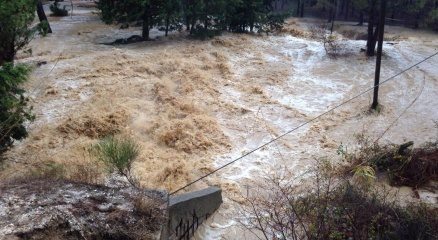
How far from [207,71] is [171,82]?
2059 millimetres

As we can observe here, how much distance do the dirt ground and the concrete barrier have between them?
0.96 ft

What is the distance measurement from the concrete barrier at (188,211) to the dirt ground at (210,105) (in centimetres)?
29

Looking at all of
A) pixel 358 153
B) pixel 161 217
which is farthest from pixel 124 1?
pixel 161 217

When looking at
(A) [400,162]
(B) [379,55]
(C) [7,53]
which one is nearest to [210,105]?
(B) [379,55]

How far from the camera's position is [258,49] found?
64.4ft

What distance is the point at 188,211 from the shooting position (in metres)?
6.45

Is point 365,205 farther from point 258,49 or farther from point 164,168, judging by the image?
point 258,49

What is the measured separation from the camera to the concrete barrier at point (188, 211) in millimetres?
5879

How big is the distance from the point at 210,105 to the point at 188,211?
22.3 ft

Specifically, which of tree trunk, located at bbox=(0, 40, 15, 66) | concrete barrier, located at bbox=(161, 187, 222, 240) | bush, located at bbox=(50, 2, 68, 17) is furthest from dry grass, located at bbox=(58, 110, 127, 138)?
bush, located at bbox=(50, 2, 68, 17)

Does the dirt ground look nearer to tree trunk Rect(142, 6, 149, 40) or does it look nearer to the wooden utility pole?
the wooden utility pole

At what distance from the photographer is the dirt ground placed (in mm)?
9406

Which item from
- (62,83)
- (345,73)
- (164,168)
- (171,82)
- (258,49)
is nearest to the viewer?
(164,168)

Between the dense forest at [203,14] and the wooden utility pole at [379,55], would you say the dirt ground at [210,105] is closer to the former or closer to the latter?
the wooden utility pole at [379,55]
